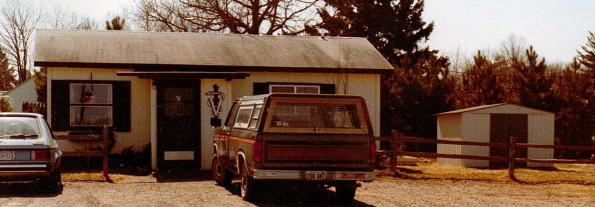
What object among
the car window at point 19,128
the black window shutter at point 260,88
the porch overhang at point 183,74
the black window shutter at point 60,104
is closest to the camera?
the car window at point 19,128

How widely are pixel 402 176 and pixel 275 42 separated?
7236 mm

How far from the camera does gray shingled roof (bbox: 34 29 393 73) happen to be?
19781mm

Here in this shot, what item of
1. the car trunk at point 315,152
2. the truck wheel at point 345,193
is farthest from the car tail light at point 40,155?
the truck wheel at point 345,193

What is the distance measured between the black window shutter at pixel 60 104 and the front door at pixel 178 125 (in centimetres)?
269

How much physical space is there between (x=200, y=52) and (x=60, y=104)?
4.26m

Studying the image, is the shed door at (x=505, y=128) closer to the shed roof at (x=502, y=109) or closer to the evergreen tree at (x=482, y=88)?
the shed roof at (x=502, y=109)

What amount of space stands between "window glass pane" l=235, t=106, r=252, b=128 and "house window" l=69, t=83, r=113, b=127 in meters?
7.46

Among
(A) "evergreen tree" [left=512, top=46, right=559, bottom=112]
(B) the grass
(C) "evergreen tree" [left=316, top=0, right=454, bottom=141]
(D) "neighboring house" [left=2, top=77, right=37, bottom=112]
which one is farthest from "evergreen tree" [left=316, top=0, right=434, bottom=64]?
(D) "neighboring house" [left=2, top=77, right=37, bottom=112]

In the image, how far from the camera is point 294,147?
A: 1141 centimetres

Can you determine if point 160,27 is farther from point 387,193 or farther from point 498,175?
point 387,193

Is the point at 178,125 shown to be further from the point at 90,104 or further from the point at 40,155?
the point at 40,155

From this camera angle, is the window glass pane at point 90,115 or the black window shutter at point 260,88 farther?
the black window shutter at point 260,88

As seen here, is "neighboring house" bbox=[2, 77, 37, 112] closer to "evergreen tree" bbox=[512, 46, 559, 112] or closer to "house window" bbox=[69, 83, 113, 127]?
"house window" bbox=[69, 83, 113, 127]

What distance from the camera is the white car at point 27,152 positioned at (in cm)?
1259
